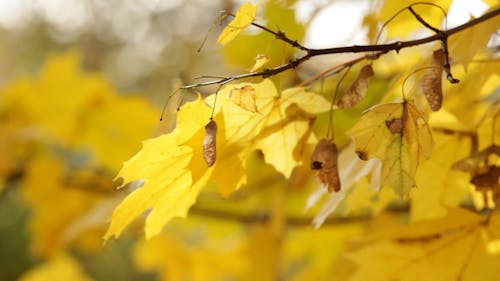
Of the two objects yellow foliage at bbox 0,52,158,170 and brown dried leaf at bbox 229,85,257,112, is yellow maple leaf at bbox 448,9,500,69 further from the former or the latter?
yellow foliage at bbox 0,52,158,170

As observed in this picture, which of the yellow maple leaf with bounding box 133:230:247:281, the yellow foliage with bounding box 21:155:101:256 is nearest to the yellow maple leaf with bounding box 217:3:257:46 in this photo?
the yellow foliage with bounding box 21:155:101:256

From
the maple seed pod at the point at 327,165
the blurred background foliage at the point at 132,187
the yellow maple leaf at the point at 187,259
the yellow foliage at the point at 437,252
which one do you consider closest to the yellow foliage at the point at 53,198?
the blurred background foliage at the point at 132,187

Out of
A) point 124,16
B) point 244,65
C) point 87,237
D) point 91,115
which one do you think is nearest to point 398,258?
point 244,65

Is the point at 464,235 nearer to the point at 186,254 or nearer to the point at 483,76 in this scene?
the point at 483,76

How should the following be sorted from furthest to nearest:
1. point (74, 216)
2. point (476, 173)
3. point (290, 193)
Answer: point (74, 216) < point (290, 193) < point (476, 173)

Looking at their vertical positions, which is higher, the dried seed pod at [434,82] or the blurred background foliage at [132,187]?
the blurred background foliage at [132,187]

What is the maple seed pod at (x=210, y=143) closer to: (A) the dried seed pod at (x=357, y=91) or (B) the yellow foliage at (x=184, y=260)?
(A) the dried seed pod at (x=357, y=91)
